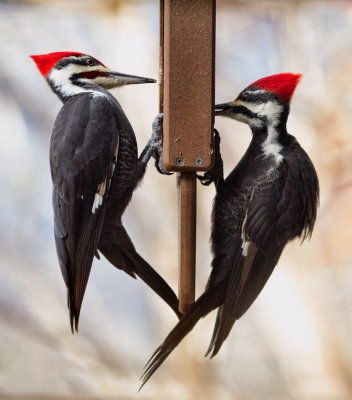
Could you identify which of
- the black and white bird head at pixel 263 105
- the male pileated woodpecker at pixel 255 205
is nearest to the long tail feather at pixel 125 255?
the male pileated woodpecker at pixel 255 205

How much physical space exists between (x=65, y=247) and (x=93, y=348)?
792mm

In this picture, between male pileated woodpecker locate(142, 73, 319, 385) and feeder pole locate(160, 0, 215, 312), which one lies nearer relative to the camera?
feeder pole locate(160, 0, 215, 312)

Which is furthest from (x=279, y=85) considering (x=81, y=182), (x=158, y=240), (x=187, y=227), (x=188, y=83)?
(x=158, y=240)

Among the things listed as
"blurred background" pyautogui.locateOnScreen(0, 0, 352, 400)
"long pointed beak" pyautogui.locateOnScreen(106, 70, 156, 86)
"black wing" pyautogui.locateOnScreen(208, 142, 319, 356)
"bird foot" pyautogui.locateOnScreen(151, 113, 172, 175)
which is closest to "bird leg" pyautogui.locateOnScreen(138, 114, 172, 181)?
"bird foot" pyautogui.locateOnScreen(151, 113, 172, 175)

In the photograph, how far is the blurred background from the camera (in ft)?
6.73

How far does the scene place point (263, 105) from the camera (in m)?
1.53

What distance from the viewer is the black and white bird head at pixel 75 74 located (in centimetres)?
153

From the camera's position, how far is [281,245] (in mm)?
1534

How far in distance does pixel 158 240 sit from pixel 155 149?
0.72m

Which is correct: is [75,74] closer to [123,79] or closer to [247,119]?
[123,79]

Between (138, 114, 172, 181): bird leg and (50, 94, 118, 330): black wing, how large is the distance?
68 millimetres

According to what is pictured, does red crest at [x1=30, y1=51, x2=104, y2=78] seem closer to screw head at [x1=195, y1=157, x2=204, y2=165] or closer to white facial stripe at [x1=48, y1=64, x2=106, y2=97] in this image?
white facial stripe at [x1=48, y1=64, x2=106, y2=97]

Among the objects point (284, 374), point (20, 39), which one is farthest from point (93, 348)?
point (20, 39)

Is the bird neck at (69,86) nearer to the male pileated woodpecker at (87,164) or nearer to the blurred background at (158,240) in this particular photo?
the male pileated woodpecker at (87,164)
